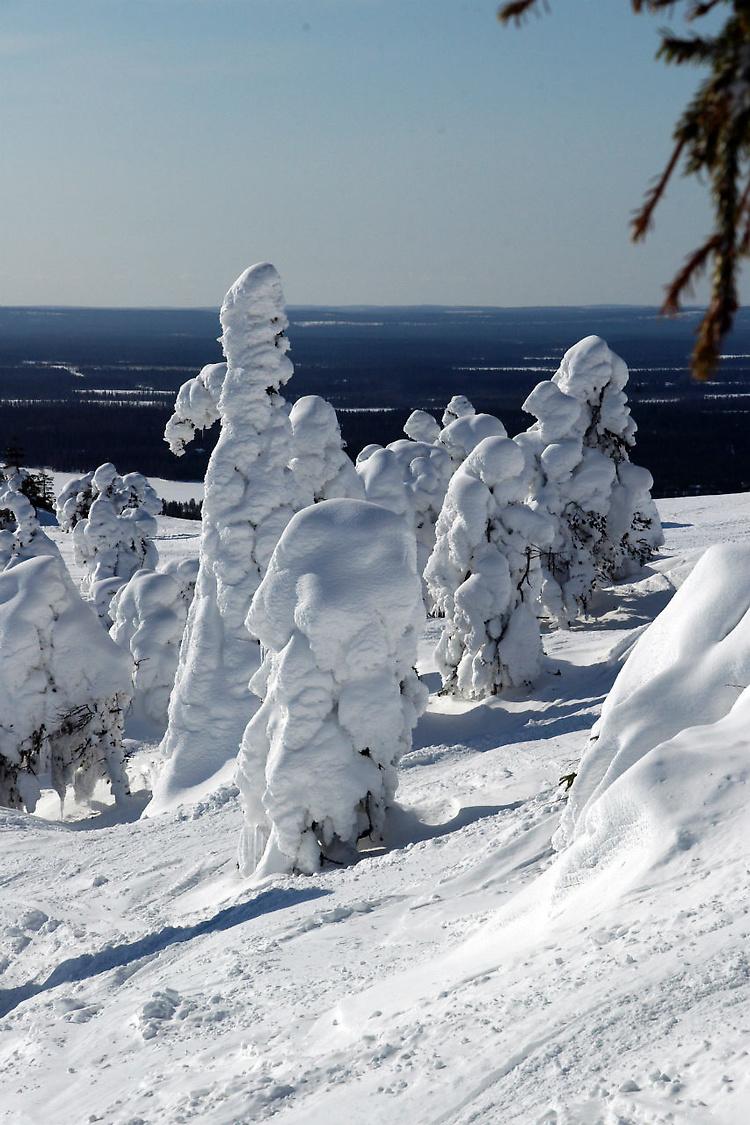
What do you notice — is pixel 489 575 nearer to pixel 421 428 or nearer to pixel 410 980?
pixel 410 980

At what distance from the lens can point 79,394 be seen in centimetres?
18250

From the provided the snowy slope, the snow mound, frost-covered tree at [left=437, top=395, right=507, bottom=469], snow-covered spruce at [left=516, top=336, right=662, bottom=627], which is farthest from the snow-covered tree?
the snow mound

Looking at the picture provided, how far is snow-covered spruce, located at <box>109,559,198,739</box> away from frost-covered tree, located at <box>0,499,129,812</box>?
270 inches

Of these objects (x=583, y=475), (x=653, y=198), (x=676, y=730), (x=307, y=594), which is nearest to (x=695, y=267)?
(x=653, y=198)

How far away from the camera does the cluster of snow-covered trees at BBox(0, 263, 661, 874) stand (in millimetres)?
12383

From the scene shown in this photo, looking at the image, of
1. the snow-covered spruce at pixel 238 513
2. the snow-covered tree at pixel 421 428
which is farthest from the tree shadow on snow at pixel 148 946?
the snow-covered tree at pixel 421 428

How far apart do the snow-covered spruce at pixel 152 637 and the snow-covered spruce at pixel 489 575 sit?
10216mm

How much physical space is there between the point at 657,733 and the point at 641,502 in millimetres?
20467

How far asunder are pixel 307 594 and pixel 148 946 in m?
4.17

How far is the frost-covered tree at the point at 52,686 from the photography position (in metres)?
20.5

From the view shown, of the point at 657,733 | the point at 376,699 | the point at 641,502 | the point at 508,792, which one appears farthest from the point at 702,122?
the point at 641,502

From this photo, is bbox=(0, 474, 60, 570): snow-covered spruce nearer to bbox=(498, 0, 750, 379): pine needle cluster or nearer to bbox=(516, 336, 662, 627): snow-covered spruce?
bbox=(516, 336, 662, 627): snow-covered spruce

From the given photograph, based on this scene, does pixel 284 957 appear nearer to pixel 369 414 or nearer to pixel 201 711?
pixel 201 711

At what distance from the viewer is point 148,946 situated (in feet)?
36.4
